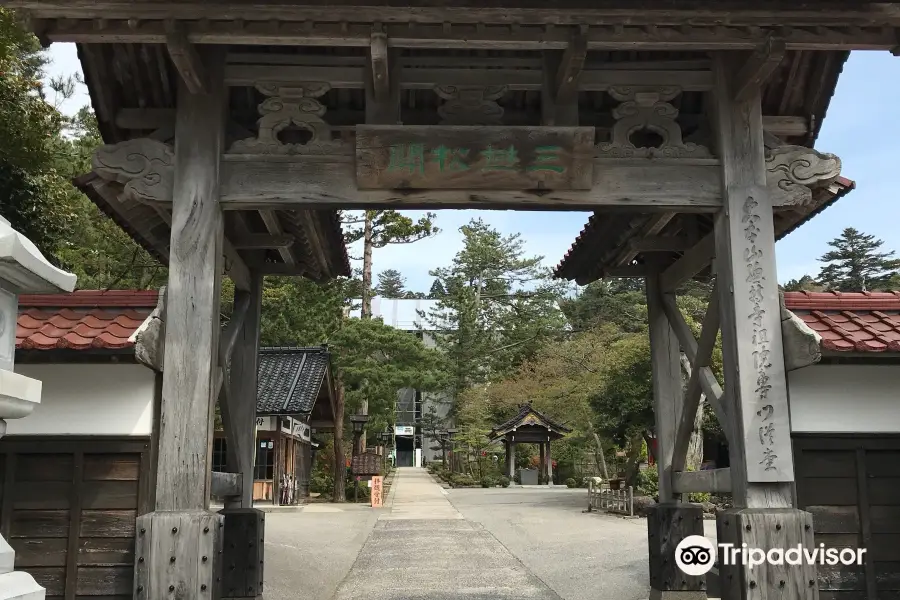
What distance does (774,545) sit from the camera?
4.57 metres

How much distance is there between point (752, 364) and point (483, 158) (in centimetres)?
226

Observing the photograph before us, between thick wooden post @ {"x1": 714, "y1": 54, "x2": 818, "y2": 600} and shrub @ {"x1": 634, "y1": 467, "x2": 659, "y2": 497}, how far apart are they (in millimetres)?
17409

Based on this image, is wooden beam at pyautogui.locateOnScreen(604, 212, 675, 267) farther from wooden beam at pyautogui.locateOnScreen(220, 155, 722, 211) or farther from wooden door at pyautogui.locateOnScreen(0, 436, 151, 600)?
wooden door at pyautogui.locateOnScreen(0, 436, 151, 600)

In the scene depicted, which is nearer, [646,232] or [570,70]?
[570,70]

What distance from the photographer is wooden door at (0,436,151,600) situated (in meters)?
5.75

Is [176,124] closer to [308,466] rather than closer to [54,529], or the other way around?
[54,529]

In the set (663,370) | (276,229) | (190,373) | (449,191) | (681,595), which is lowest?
(681,595)

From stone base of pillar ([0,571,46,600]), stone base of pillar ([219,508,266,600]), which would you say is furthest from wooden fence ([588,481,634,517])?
stone base of pillar ([0,571,46,600])

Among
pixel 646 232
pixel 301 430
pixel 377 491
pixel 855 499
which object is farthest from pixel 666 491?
pixel 301 430

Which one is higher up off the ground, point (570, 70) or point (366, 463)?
point (570, 70)

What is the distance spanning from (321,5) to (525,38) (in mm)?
1316

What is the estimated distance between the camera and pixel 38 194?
1160 cm

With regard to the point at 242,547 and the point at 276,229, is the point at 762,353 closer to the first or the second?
the point at 276,229

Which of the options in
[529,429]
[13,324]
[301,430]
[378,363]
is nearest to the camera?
[13,324]
